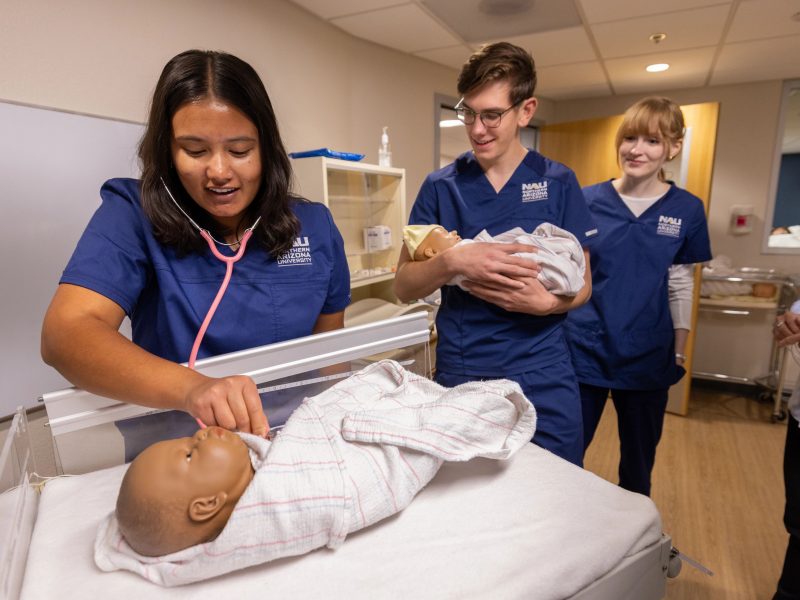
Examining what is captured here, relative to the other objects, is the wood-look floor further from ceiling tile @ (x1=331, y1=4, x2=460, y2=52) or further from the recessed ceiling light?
ceiling tile @ (x1=331, y1=4, x2=460, y2=52)

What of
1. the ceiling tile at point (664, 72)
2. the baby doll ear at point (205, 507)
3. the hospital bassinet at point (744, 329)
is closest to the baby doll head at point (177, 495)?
the baby doll ear at point (205, 507)

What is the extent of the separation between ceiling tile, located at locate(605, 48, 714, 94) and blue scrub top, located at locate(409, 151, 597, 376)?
226cm

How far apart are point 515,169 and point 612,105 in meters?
3.27

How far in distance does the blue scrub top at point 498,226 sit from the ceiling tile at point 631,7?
4.62ft

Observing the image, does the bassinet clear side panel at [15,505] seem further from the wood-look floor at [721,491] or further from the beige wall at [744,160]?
the beige wall at [744,160]

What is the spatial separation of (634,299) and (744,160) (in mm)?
2728

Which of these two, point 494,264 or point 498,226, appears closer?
point 494,264

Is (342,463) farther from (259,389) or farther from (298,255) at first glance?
(298,255)

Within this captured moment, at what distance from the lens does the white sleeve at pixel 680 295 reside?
1.64m

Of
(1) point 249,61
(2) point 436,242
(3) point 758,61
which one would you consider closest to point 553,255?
(2) point 436,242

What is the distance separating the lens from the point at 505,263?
3.39ft

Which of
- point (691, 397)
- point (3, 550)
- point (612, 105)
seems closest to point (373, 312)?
point (3, 550)

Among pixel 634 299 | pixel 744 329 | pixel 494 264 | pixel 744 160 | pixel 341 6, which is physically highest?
pixel 341 6

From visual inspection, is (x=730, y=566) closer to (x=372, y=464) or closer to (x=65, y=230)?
(x=372, y=464)
